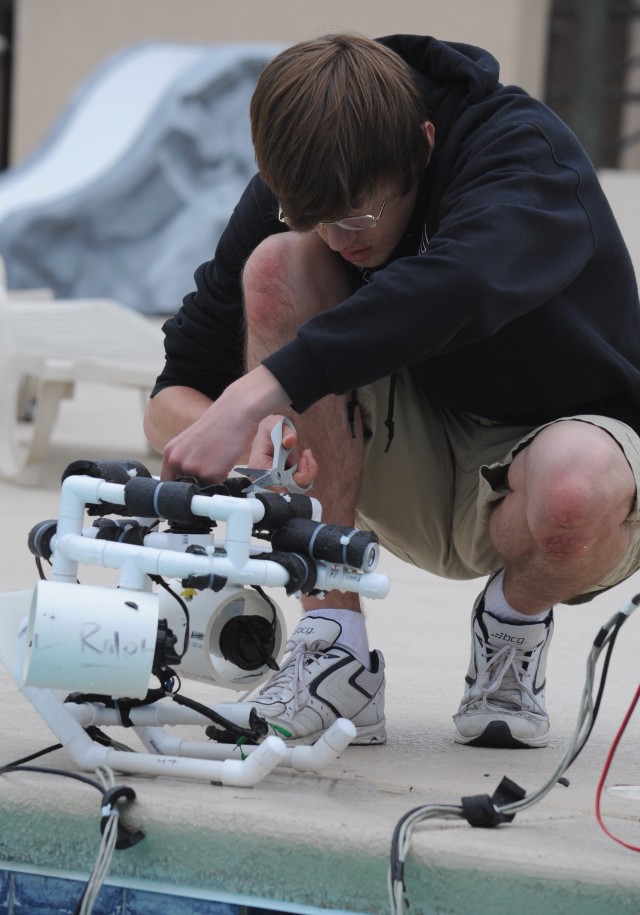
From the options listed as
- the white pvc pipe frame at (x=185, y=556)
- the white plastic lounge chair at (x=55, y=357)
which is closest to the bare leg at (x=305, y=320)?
the white pvc pipe frame at (x=185, y=556)

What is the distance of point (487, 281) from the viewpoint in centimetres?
169

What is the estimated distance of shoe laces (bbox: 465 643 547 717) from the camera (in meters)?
2.01

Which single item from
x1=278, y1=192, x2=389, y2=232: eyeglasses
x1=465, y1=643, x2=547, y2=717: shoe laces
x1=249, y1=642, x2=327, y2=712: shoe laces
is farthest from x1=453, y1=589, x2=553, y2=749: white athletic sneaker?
x1=278, y1=192, x2=389, y2=232: eyeglasses

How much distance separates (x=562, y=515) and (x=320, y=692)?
17.6 inches

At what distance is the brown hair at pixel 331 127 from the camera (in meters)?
1.75

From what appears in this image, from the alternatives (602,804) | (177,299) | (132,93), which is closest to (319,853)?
(602,804)

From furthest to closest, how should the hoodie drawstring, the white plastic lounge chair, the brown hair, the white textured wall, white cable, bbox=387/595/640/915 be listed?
the white textured wall, the white plastic lounge chair, the hoodie drawstring, the brown hair, white cable, bbox=387/595/640/915

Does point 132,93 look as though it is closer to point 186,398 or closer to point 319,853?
point 186,398

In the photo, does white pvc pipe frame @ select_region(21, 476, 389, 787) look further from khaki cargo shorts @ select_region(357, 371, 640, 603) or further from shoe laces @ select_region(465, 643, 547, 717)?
khaki cargo shorts @ select_region(357, 371, 640, 603)

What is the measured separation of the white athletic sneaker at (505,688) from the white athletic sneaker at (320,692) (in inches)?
5.8

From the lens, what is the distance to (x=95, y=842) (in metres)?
1.57

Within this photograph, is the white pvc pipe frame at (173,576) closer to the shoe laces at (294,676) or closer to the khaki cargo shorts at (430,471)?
the shoe laces at (294,676)

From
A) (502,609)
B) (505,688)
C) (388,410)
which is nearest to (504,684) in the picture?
(505,688)

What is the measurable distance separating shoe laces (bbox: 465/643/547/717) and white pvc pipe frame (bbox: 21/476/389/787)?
1.34ft
